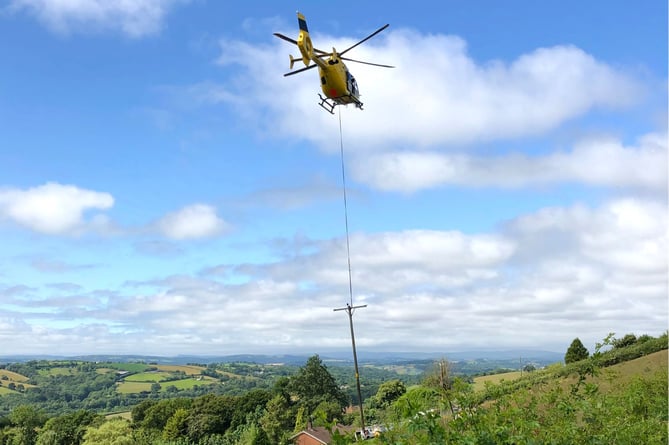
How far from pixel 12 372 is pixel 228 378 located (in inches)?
2870

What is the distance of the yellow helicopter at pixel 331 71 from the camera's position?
15391 mm

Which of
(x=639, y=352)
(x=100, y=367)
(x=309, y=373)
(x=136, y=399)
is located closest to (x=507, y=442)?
(x=639, y=352)

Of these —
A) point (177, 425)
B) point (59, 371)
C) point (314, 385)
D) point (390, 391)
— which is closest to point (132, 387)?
point (59, 371)

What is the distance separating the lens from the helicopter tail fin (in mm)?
15164

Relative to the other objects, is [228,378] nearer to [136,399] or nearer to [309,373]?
[136,399]

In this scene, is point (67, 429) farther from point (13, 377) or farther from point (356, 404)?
point (13, 377)

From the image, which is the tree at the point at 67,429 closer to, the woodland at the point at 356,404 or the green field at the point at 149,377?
the woodland at the point at 356,404

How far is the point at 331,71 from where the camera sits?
1744cm

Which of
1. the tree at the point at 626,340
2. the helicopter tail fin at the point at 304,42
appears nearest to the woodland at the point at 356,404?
the tree at the point at 626,340

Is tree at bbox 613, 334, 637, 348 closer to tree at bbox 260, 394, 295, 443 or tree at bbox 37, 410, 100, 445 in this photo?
tree at bbox 260, 394, 295, 443

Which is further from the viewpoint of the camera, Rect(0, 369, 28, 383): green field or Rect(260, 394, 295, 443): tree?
Rect(0, 369, 28, 383): green field

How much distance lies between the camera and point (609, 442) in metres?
5.57

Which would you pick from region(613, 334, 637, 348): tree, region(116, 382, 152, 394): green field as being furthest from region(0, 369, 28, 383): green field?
region(613, 334, 637, 348): tree

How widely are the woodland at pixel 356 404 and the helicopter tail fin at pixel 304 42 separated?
10.3 metres
